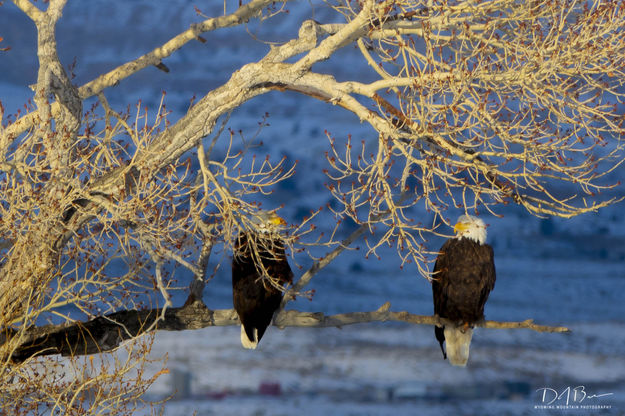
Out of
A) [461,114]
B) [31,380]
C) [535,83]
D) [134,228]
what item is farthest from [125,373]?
[535,83]

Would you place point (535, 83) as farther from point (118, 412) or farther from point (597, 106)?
point (118, 412)

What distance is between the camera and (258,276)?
694 cm

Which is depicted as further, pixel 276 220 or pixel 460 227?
pixel 460 227

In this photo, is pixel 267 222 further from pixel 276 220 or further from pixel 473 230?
pixel 473 230

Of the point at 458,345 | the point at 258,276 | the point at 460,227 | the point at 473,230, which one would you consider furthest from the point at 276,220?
the point at 458,345

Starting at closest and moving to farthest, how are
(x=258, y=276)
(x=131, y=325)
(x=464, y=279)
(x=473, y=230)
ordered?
(x=258, y=276) < (x=464, y=279) < (x=473, y=230) < (x=131, y=325)

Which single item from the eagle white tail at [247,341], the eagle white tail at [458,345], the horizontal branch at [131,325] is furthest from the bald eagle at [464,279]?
the eagle white tail at [247,341]

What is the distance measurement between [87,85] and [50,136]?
1324 millimetres

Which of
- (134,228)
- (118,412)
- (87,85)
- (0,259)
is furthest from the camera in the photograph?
(87,85)

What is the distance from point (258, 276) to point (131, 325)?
5.05 feet

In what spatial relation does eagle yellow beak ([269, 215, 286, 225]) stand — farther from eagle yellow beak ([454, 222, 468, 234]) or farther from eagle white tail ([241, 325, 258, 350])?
eagle yellow beak ([454, 222, 468, 234])

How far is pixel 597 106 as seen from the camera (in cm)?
666

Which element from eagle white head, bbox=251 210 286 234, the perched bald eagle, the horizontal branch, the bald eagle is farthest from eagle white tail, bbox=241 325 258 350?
the bald eagle

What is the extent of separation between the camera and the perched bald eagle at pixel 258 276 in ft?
22.3
